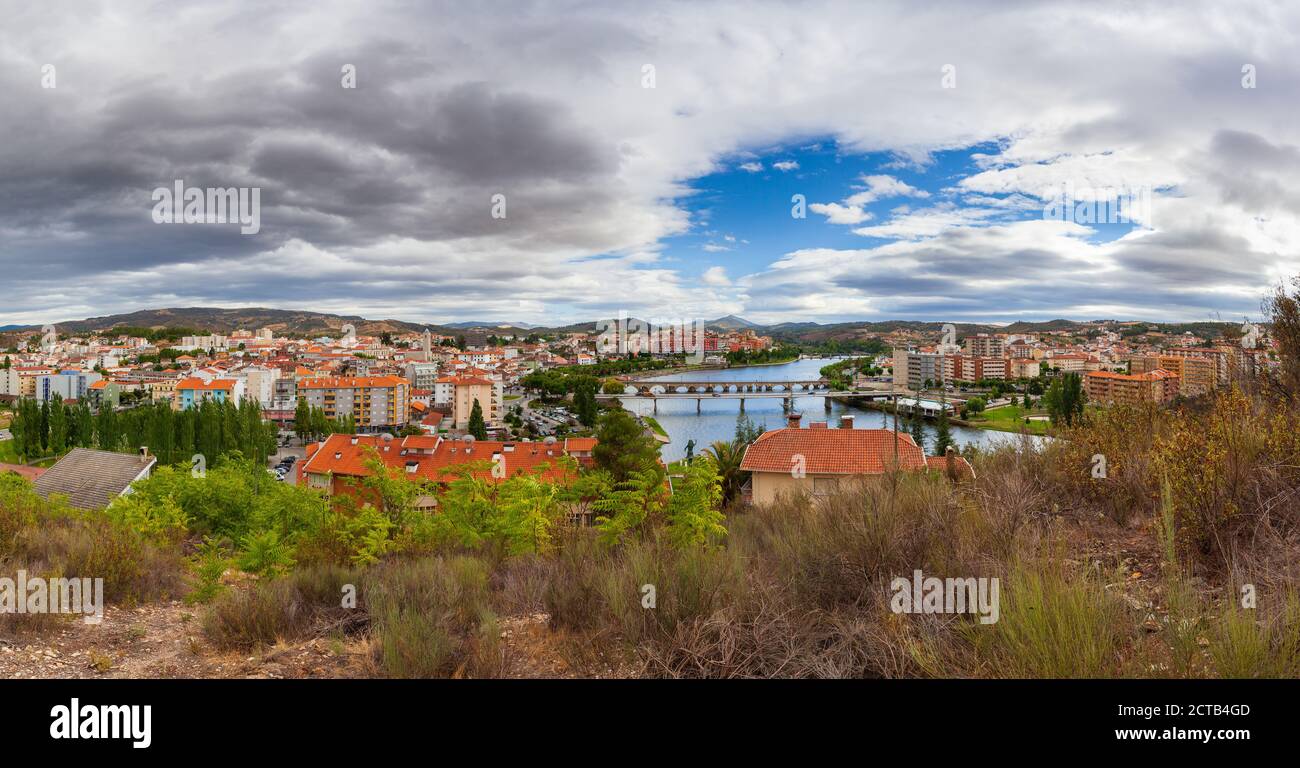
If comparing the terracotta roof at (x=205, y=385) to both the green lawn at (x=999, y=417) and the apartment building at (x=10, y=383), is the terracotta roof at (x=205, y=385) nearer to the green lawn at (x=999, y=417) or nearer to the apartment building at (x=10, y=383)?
the apartment building at (x=10, y=383)

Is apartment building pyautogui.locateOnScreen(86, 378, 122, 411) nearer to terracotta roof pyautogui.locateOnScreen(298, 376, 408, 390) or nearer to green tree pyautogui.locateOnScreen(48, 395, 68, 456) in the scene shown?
terracotta roof pyautogui.locateOnScreen(298, 376, 408, 390)

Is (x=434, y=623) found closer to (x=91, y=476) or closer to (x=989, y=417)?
A: (x=91, y=476)

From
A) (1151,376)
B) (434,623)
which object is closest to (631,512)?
(434,623)

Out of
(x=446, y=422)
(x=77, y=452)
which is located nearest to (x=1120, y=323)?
(x=446, y=422)

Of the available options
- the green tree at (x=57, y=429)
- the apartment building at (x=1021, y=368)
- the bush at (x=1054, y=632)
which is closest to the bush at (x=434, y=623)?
the bush at (x=1054, y=632)

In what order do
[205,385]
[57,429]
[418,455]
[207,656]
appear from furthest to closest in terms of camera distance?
1. [205,385]
2. [57,429]
3. [418,455]
4. [207,656]
